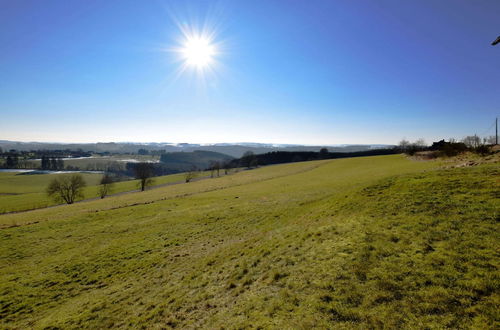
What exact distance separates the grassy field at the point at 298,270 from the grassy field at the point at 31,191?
6551 centimetres

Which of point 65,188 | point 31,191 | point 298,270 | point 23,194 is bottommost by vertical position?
point 31,191

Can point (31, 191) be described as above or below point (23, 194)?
below

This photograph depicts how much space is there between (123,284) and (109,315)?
3.03 m

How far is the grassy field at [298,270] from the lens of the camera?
5.90m

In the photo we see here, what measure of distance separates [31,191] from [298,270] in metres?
142

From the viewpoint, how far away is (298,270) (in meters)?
8.79

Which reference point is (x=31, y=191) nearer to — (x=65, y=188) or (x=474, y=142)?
(x=65, y=188)

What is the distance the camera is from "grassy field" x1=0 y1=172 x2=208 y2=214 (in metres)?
A: 65.0

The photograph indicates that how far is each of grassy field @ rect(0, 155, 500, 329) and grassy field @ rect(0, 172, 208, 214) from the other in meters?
65.5

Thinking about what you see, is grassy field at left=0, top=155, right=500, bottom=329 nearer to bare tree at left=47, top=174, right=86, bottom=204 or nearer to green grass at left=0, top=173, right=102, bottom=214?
bare tree at left=47, top=174, right=86, bottom=204

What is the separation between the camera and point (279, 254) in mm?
10852

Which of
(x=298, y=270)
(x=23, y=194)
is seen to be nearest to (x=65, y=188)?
(x=23, y=194)

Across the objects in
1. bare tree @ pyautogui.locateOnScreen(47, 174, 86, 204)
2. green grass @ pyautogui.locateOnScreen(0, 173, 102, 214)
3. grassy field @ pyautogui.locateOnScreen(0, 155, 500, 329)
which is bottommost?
green grass @ pyautogui.locateOnScreen(0, 173, 102, 214)

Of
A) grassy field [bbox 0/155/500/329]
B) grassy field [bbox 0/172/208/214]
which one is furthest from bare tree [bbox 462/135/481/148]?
grassy field [bbox 0/172/208/214]
